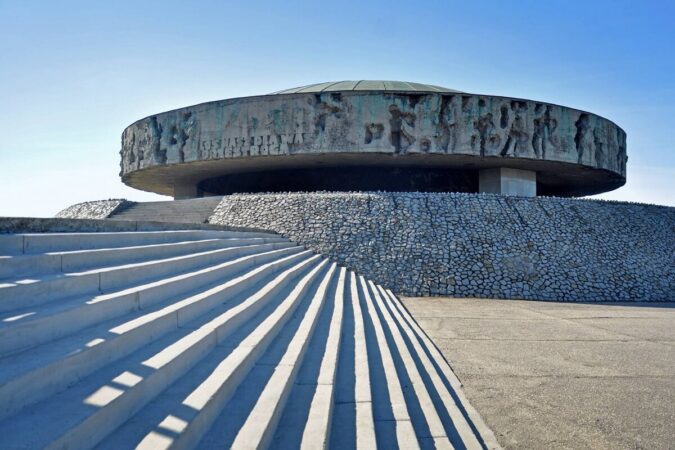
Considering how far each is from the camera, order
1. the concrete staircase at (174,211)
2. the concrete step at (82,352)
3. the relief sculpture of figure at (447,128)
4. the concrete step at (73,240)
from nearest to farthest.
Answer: the concrete step at (82,352), the concrete step at (73,240), the concrete staircase at (174,211), the relief sculpture of figure at (447,128)

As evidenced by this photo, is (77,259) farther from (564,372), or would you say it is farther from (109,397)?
(564,372)

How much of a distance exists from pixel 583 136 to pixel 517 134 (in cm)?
321

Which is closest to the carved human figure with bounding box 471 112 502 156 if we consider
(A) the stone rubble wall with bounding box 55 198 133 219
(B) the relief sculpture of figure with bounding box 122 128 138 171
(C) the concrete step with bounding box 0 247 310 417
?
(A) the stone rubble wall with bounding box 55 198 133 219

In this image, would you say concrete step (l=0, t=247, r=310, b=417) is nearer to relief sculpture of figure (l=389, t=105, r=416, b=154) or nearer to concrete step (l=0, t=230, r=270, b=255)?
concrete step (l=0, t=230, r=270, b=255)

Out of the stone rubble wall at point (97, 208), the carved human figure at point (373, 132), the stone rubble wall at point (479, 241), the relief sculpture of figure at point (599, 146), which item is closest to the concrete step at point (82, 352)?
the stone rubble wall at point (479, 241)

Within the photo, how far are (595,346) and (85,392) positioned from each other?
24.0 ft

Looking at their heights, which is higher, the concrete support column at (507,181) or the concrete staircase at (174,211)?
the concrete support column at (507,181)

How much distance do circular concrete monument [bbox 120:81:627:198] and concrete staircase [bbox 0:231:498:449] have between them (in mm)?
11484

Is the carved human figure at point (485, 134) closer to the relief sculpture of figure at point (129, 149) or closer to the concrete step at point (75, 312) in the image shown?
the relief sculpture of figure at point (129, 149)

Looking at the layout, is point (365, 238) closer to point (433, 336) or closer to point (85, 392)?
point (433, 336)

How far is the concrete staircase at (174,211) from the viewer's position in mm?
16250

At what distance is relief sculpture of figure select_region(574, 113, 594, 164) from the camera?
1873 centimetres

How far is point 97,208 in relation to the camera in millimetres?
18547

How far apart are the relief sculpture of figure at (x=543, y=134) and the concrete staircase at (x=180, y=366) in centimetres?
1390
